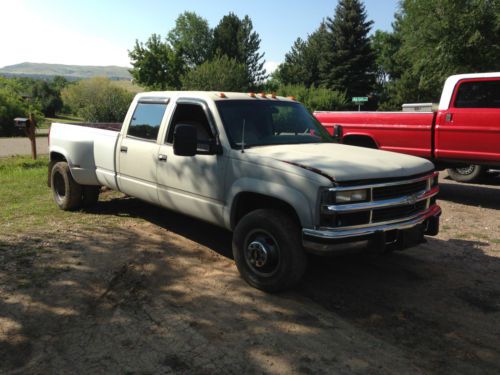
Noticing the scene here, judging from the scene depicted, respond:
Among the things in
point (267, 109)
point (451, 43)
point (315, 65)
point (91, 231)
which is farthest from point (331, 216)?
point (315, 65)

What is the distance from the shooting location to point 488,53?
25031 mm

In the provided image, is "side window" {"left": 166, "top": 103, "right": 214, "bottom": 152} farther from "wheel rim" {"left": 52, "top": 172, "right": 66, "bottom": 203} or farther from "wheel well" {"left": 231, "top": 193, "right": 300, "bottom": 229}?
"wheel rim" {"left": 52, "top": 172, "right": 66, "bottom": 203}

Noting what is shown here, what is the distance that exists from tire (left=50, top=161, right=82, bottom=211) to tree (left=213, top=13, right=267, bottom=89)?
66.8m

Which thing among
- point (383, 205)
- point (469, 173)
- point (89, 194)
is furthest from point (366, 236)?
point (469, 173)

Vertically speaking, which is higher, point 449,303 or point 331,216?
point 331,216

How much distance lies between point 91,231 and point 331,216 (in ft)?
11.8

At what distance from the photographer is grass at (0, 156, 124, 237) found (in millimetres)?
6125

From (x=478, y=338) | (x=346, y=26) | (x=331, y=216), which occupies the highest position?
(x=346, y=26)

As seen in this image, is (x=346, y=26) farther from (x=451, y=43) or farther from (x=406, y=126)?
(x=406, y=126)

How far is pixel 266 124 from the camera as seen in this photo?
475 centimetres

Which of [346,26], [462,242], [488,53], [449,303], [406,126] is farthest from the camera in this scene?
[346,26]

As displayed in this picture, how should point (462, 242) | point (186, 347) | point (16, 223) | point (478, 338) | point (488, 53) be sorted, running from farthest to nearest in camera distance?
point (488, 53)
point (16, 223)
point (462, 242)
point (478, 338)
point (186, 347)

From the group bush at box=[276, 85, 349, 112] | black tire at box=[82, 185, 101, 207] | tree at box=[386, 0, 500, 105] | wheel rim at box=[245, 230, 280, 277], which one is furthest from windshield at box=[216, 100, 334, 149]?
bush at box=[276, 85, 349, 112]

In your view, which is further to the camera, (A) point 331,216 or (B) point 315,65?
(B) point 315,65
